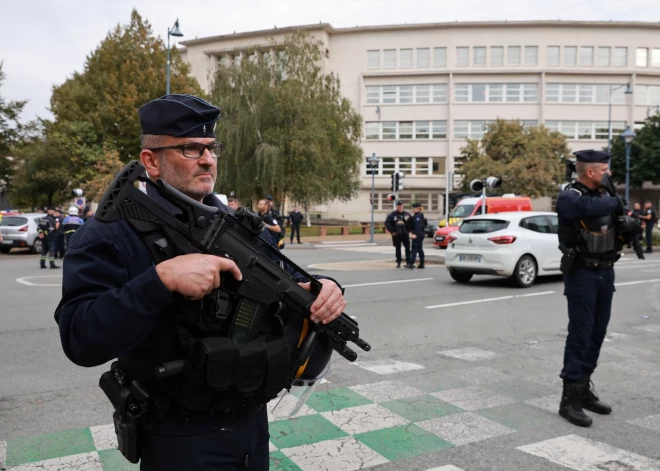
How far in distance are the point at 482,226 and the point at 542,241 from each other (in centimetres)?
131

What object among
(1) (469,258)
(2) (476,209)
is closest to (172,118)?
(1) (469,258)

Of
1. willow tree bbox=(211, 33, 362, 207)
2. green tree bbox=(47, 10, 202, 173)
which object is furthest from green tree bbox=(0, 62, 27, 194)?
willow tree bbox=(211, 33, 362, 207)

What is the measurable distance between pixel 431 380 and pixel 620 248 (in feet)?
6.66

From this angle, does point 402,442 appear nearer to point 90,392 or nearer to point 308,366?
point 308,366

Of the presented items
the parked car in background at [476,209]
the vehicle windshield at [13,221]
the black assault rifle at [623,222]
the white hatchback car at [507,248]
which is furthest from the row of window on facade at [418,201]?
the black assault rifle at [623,222]

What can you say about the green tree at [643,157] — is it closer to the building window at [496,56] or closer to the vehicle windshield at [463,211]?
the building window at [496,56]

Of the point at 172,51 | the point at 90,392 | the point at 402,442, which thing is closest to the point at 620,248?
the point at 402,442

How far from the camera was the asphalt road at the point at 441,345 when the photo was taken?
4.11 metres

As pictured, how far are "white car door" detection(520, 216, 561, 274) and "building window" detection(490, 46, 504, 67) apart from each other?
46.9 meters

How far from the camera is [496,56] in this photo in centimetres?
5569

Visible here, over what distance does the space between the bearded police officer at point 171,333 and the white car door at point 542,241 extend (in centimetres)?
1139

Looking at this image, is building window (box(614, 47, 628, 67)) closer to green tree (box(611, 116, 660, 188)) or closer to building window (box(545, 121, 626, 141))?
building window (box(545, 121, 626, 141))

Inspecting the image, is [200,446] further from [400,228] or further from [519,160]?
[519,160]

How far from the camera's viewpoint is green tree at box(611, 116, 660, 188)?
49469 millimetres
